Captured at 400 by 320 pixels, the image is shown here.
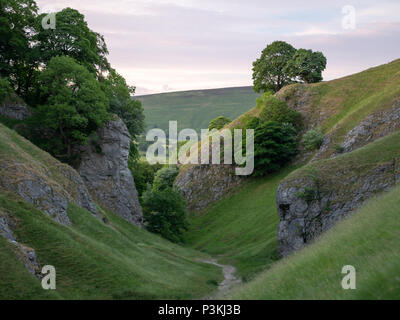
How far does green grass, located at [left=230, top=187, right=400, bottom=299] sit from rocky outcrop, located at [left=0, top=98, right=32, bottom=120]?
1473 inches

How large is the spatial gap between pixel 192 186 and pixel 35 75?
3664 cm

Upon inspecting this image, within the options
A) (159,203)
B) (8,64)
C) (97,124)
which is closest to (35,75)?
(8,64)

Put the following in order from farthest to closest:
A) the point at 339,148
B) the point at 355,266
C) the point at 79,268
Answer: the point at 339,148, the point at 79,268, the point at 355,266

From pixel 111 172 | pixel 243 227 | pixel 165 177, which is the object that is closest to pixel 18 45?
pixel 111 172

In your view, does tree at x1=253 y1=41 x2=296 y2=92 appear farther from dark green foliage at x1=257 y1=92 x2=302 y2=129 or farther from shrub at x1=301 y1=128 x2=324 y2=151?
shrub at x1=301 y1=128 x2=324 y2=151

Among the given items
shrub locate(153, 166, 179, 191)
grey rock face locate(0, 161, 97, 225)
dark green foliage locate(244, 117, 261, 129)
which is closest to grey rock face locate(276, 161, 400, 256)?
grey rock face locate(0, 161, 97, 225)

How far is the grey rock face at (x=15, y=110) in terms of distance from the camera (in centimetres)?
4369

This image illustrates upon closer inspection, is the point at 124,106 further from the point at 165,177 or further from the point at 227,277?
the point at 227,277

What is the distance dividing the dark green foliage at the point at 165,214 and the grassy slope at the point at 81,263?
2149cm

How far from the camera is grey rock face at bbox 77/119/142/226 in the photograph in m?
47.3

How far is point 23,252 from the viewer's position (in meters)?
19.8

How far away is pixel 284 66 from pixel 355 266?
281 feet

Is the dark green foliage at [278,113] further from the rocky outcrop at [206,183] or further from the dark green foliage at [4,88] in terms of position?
the dark green foliage at [4,88]
